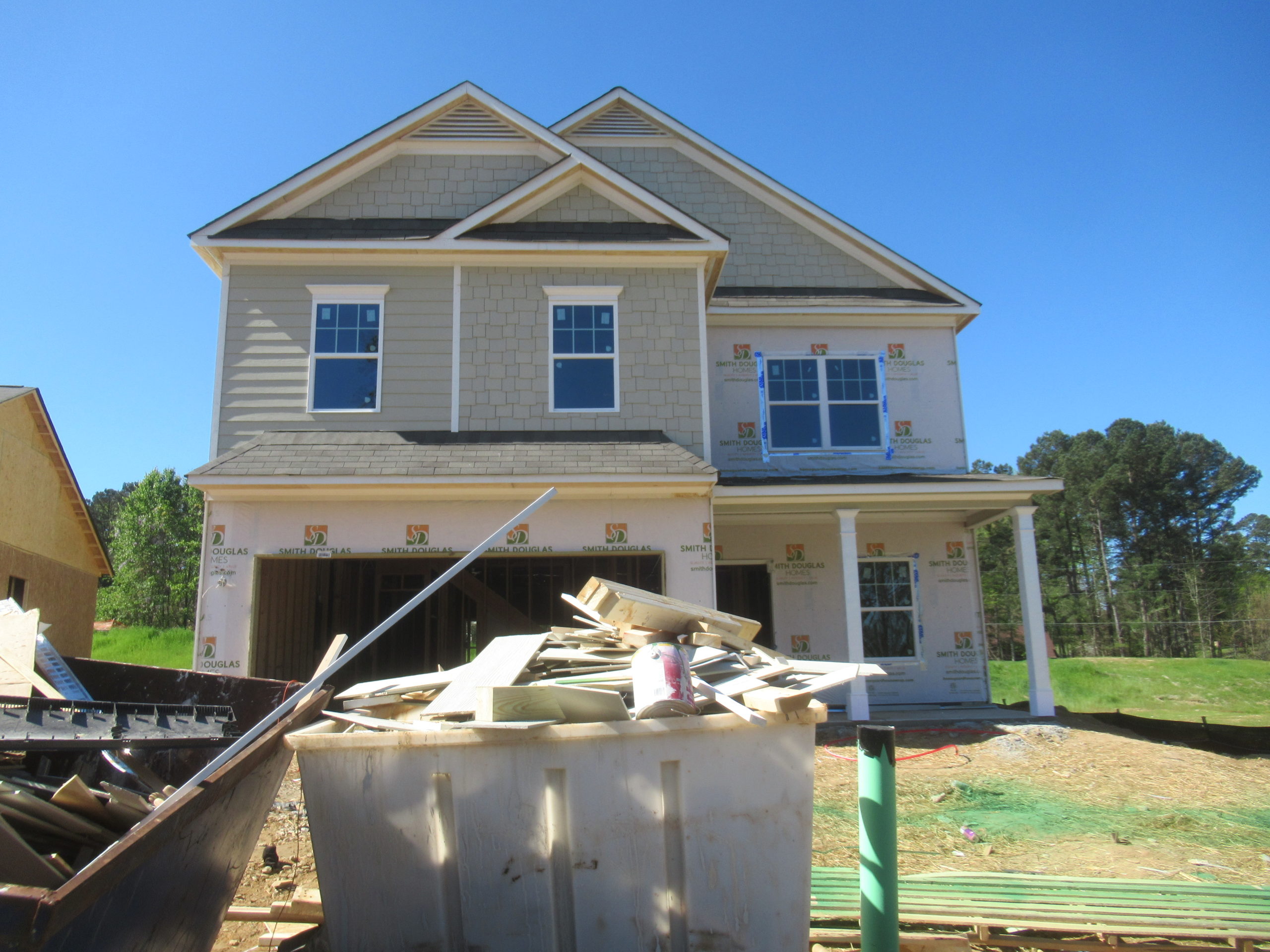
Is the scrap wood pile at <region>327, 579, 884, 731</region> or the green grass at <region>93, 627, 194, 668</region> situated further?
the green grass at <region>93, 627, 194, 668</region>

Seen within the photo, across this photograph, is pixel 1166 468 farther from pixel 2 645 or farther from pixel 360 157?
pixel 2 645

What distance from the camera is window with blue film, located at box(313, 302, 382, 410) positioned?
11633mm

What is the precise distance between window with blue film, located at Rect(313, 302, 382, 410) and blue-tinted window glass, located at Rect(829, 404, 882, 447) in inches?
285

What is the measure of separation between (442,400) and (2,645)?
792cm

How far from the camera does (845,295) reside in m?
14.3

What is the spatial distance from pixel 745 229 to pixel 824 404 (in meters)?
3.55

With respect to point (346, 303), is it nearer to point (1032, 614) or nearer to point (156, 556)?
point (1032, 614)

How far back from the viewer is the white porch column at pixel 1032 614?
1170 centimetres

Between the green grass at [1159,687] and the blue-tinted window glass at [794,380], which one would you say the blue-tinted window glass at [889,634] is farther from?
the green grass at [1159,687]

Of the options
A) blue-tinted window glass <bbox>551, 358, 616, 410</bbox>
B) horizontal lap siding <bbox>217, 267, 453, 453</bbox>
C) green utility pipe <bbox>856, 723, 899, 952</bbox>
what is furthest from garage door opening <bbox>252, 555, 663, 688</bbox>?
green utility pipe <bbox>856, 723, 899, 952</bbox>

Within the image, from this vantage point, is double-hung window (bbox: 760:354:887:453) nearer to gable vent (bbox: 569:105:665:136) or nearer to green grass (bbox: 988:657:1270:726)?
gable vent (bbox: 569:105:665:136)

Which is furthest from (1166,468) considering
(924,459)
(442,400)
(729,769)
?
(729,769)

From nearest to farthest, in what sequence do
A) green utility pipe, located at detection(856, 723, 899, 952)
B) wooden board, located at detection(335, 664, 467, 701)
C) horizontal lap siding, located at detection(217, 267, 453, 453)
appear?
green utility pipe, located at detection(856, 723, 899, 952), wooden board, located at detection(335, 664, 467, 701), horizontal lap siding, located at detection(217, 267, 453, 453)

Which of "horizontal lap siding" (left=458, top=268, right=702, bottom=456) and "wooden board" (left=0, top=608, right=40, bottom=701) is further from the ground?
"horizontal lap siding" (left=458, top=268, right=702, bottom=456)
